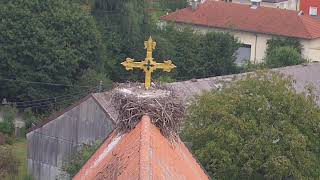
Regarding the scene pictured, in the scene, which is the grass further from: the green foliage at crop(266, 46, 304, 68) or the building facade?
the green foliage at crop(266, 46, 304, 68)

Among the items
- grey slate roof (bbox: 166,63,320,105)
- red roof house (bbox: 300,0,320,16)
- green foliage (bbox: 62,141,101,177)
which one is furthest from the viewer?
red roof house (bbox: 300,0,320,16)

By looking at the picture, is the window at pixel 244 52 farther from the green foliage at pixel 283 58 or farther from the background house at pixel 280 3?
the background house at pixel 280 3

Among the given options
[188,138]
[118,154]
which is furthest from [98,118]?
[118,154]

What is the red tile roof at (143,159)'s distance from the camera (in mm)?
12219

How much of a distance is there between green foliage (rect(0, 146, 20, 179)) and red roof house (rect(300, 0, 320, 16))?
3235 cm

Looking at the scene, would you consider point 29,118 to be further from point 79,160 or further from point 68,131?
point 79,160

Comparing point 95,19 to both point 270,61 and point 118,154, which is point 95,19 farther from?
point 118,154

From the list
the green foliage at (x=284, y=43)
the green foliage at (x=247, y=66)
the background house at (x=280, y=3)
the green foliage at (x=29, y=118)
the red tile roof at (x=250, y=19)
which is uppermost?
the red tile roof at (x=250, y=19)

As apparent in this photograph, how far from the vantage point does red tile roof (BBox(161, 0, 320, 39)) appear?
162 feet

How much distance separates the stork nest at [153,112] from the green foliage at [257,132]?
9681mm

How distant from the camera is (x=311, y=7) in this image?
2341 inches

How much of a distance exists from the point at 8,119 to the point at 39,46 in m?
3.41

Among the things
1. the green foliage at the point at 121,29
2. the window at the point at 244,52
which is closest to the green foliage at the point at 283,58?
the window at the point at 244,52

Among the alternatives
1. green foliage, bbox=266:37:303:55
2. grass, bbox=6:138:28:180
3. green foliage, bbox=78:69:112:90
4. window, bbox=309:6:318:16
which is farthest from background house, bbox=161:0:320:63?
grass, bbox=6:138:28:180
